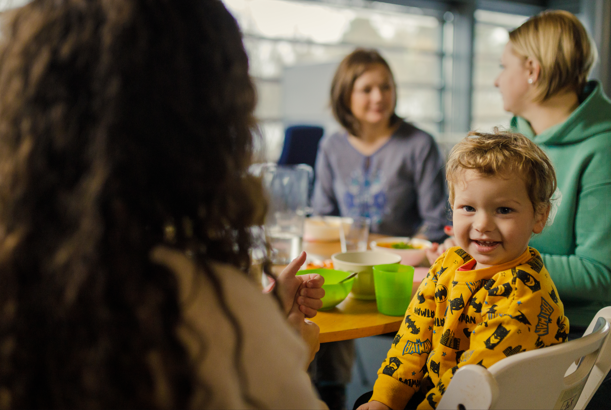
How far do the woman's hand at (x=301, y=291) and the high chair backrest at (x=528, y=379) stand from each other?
31 centimetres

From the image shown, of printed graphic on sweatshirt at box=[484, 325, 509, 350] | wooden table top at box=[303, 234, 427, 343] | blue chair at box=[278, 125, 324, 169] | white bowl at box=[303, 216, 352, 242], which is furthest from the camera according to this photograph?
blue chair at box=[278, 125, 324, 169]

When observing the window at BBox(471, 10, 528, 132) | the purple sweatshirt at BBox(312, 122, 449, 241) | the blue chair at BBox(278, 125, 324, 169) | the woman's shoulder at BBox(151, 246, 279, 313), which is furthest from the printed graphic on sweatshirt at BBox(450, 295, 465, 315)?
the window at BBox(471, 10, 528, 132)

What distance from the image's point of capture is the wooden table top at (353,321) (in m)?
0.96

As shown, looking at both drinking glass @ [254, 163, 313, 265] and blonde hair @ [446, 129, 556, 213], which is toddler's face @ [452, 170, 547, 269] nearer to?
blonde hair @ [446, 129, 556, 213]

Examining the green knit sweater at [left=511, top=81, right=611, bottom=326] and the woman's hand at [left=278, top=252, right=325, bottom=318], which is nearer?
the woman's hand at [left=278, top=252, right=325, bottom=318]

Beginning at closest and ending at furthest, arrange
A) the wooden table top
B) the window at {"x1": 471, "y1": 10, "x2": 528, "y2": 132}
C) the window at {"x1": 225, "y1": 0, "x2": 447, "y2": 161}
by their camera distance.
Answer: the wooden table top < the window at {"x1": 225, "y1": 0, "x2": 447, "y2": 161} < the window at {"x1": 471, "y1": 10, "x2": 528, "y2": 132}

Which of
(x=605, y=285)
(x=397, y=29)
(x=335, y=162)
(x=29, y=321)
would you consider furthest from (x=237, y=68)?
(x=397, y=29)

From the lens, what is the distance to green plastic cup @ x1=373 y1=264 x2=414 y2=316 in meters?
1.05

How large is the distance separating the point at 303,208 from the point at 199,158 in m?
1.08

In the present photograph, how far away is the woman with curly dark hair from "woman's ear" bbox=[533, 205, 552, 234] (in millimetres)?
712

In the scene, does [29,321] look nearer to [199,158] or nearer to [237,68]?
[199,158]

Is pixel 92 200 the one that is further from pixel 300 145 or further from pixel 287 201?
pixel 300 145

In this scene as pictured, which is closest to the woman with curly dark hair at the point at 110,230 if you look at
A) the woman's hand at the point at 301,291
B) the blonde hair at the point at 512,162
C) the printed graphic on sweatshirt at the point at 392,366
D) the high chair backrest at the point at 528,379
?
the high chair backrest at the point at 528,379

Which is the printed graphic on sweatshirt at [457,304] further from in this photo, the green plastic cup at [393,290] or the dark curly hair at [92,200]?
the dark curly hair at [92,200]
